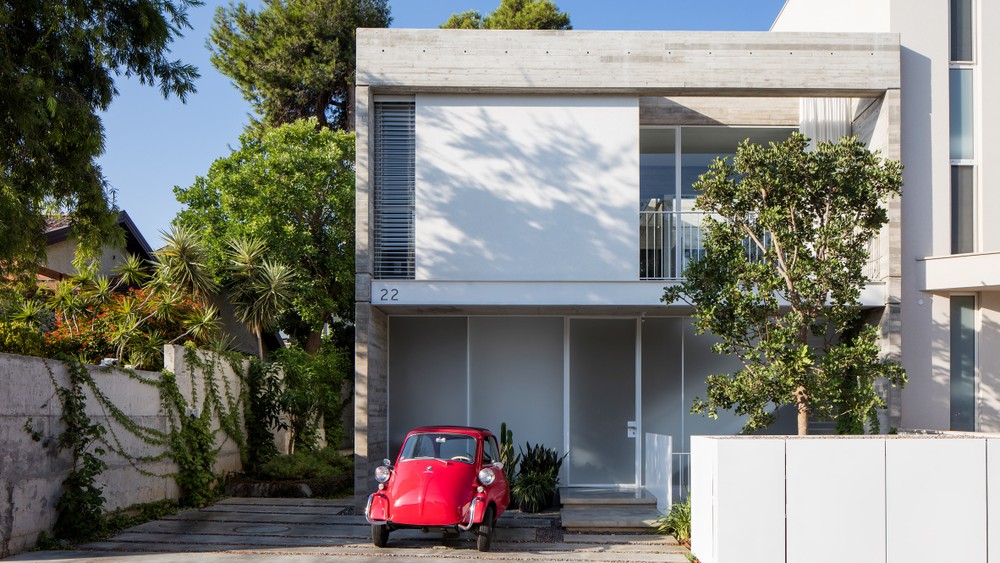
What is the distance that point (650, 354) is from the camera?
15.6 meters

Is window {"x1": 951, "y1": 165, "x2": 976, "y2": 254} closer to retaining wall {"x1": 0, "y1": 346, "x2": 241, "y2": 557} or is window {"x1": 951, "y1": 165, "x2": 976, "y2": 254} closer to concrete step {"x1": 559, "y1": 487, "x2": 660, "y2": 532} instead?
concrete step {"x1": 559, "y1": 487, "x2": 660, "y2": 532}

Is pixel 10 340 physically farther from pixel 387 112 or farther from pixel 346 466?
pixel 346 466

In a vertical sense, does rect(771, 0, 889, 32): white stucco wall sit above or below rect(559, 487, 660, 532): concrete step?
above

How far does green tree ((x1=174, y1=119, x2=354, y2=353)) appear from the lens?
77.0ft

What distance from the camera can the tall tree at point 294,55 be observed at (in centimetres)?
2905

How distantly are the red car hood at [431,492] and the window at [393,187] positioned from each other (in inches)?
144

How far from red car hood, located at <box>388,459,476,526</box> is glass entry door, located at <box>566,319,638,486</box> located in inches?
162

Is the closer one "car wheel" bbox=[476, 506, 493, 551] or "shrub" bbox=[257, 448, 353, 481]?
"car wheel" bbox=[476, 506, 493, 551]

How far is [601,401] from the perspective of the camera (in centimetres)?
Answer: 1548

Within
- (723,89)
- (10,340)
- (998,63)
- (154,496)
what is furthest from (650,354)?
(10,340)

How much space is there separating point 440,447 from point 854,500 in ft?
15.9

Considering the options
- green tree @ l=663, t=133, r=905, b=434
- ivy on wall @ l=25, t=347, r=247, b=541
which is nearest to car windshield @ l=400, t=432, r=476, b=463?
green tree @ l=663, t=133, r=905, b=434

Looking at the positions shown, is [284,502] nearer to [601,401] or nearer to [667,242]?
[601,401]

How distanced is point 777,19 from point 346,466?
12.7m
